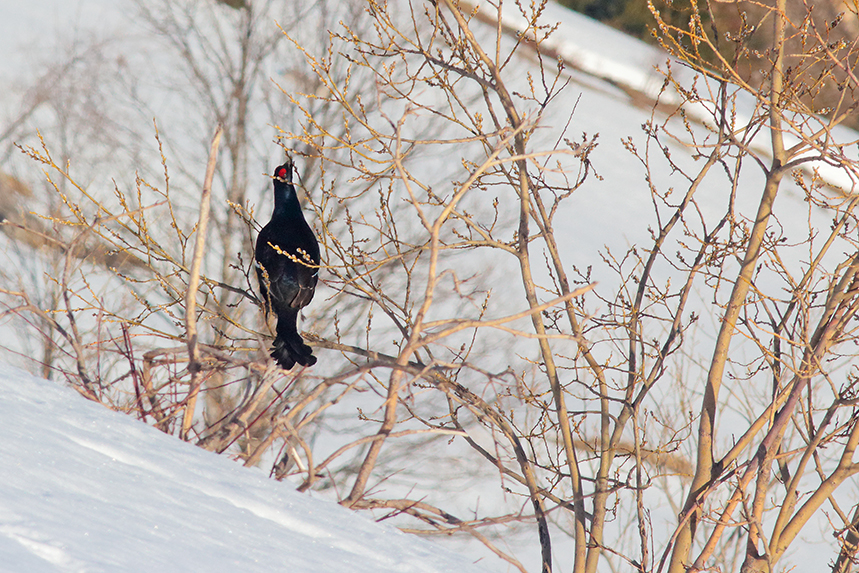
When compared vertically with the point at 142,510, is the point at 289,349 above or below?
above

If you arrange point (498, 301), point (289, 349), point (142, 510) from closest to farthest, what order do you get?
point (142, 510), point (289, 349), point (498, 301)

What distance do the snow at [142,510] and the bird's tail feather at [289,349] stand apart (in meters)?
1.60

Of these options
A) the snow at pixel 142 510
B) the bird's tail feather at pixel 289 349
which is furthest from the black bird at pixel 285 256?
the snow at pixel 142 510

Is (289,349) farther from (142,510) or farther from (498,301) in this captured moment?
(498,301)

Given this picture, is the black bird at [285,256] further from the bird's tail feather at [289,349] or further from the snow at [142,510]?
the snow at [142,510]

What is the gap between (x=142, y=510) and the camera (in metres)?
1.33

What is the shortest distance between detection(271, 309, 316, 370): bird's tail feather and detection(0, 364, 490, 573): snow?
1601 millimetres

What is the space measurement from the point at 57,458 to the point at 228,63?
53.5 feet

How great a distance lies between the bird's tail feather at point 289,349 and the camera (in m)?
3.54

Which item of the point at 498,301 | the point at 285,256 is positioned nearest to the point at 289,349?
the point at 285,256

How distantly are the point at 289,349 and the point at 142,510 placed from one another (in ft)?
7.56

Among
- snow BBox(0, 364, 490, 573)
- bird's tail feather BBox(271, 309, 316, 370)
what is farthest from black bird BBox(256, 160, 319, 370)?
snow BBox(0, 364, 490, 573)

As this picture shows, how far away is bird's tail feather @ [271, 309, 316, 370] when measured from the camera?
354 centimetres

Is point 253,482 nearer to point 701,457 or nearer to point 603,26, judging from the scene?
point 701,457
